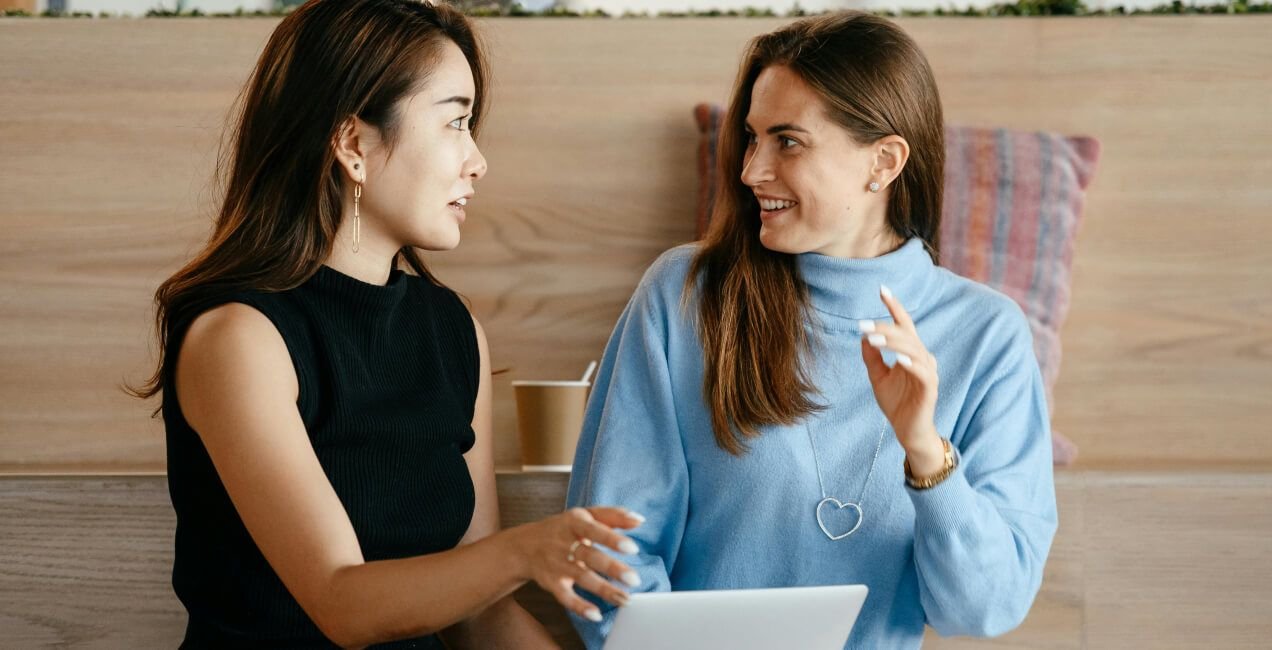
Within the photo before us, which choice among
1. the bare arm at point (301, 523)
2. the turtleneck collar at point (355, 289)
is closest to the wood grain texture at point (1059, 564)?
the turtleneck collar at point (355, 289)

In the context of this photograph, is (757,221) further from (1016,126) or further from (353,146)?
(1016,126)

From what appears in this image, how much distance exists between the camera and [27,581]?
1381 millimetres

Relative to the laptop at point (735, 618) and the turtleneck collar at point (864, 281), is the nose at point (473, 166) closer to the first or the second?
the turtleneck collar at point (864, 281)

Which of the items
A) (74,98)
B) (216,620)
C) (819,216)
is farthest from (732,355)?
(74,98)

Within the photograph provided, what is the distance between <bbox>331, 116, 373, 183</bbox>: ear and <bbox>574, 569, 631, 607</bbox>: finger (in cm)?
49

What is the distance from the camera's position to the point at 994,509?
119 centimetres

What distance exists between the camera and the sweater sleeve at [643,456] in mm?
1245

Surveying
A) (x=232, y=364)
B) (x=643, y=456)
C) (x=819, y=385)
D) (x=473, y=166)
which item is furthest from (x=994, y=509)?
(x=232, y=364)

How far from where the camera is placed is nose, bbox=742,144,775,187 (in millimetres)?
1266

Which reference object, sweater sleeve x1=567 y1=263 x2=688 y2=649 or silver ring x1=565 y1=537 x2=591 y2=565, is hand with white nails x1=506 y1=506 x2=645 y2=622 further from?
sweater sleeve x1=567 y1=263 x2=688 y2=649

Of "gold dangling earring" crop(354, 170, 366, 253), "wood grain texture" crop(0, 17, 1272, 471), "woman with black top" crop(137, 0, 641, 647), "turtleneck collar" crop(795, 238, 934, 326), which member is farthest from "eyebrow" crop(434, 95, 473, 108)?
"wood grain texture" crop(0, 17, 1272, 471)

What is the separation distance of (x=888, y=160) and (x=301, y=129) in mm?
578

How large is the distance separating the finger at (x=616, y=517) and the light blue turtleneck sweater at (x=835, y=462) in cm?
36

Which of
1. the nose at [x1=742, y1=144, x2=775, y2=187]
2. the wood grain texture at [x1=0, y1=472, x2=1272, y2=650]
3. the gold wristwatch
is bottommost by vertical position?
the wood grain texture at [x1=0, y1=472, x2=1272, y2=650]
